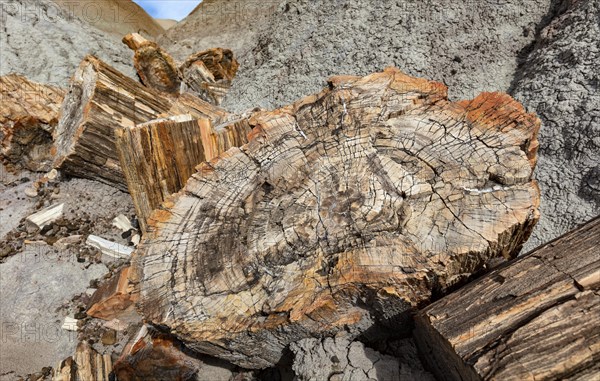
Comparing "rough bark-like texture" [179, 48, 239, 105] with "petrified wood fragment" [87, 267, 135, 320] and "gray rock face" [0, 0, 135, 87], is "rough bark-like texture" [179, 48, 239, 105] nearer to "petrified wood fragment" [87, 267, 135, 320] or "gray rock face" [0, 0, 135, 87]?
"gray rock face" [0, 0, 135, 87]

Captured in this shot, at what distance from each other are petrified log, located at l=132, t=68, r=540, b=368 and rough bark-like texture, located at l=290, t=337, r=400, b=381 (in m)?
0.07

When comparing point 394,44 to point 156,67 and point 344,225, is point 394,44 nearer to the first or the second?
point 344,225

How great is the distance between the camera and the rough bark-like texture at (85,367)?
2.28m

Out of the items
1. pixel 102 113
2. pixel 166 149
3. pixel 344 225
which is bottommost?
pixel 344 225

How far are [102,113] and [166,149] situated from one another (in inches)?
38.9

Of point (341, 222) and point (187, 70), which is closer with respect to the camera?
point (341, 222)

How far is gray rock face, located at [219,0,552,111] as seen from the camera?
11.4 ft

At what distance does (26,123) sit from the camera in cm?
405

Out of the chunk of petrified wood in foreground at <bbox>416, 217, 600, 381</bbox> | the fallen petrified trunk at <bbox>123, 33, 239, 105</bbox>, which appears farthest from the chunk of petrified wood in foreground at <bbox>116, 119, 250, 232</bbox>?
the fallen petrified trunk at <bbox>123, 33, 239, 105</bbox>

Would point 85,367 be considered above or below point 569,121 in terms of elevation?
above

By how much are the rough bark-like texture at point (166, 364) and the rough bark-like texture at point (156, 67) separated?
3872 mm

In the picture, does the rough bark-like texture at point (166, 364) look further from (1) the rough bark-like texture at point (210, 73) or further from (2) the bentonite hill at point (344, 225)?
(1) the rough bark-like texture at point (210, 73)

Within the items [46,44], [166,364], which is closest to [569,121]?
[166,364]

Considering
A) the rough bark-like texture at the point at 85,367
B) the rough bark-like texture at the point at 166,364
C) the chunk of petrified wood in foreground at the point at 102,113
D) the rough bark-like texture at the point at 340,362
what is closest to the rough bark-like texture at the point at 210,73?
the chunk of petrified wood in foreground at the point at 102,113
